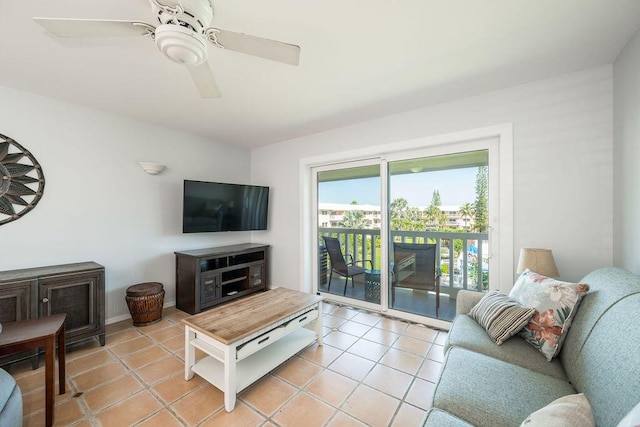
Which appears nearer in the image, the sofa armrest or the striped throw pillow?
the striped throw pillow

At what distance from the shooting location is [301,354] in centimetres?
218

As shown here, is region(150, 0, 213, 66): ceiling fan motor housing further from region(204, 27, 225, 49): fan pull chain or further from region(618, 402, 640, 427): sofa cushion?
region(618, 402, 640, 427): sofa cushion

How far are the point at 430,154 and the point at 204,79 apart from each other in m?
2.21

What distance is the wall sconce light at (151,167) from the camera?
2912 millimetres

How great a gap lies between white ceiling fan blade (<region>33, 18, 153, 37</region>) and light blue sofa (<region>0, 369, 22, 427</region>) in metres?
1.70

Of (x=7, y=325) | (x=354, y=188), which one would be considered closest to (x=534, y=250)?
(x=354, y=188)

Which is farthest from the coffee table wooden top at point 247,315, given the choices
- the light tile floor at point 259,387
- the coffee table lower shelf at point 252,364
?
the light tile floor at point 259,387

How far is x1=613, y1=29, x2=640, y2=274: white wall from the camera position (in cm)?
154

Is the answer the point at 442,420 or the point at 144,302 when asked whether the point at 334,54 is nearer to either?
the point at 442,420

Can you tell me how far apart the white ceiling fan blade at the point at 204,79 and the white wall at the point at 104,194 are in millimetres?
1779

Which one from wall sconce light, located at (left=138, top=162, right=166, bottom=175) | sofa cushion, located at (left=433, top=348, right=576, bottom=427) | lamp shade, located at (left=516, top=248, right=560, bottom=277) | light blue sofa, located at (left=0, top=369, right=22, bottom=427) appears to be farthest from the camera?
wall sconce light, located at (left=138, top=162, right=166, bottom=175)

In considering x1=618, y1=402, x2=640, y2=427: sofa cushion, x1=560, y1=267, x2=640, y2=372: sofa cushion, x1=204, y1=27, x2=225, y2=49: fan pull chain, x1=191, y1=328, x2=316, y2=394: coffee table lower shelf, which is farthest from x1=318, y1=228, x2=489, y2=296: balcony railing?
x1=204, y1=27, x2=225, y2=49: fan pull chain

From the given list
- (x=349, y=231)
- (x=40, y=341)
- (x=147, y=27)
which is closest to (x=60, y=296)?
(x=40, y=341)

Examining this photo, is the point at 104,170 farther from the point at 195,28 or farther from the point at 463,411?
the point at 463,411
